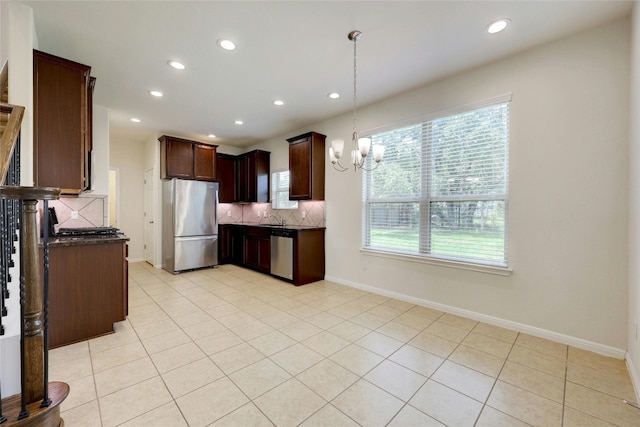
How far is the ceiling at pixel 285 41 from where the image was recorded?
7.09ft

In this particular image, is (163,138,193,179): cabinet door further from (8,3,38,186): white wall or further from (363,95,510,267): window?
(363,95,510,267): window

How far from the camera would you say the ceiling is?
216cm

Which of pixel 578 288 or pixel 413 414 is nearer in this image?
pixel 413 414

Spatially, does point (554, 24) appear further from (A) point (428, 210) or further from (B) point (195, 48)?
(B) point (195, 48)

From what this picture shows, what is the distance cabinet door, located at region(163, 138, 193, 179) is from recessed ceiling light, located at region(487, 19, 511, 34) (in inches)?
208

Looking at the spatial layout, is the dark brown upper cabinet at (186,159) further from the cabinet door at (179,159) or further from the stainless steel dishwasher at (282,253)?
the stainless steel dishwasher at (282,253)

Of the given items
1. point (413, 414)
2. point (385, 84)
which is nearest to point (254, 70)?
point (385, 84)

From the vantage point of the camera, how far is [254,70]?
3.12m

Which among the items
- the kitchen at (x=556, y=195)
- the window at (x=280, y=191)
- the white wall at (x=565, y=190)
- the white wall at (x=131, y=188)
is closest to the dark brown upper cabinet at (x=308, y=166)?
the window at (x=280, y=191)

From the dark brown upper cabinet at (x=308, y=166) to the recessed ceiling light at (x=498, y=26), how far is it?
9.19 ft

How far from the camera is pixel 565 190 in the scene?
252cm

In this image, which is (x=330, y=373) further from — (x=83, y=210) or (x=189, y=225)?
(x=189, y=225)

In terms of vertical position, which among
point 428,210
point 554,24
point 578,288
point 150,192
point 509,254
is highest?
point 554,24

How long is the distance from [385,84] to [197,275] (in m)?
4.63
